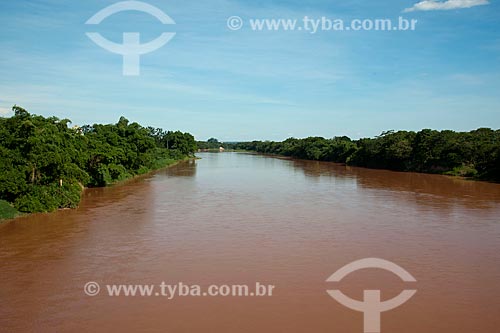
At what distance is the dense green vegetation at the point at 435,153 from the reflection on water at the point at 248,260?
12703mm

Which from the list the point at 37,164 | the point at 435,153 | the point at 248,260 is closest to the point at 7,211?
the point at 37,164

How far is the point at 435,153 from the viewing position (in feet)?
115

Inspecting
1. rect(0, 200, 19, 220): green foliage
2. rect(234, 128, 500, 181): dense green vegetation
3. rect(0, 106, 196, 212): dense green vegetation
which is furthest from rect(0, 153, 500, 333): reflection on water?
rect(234, 128, 500, 181): dense green vegetation

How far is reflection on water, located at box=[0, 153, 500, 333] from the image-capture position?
21.4ft

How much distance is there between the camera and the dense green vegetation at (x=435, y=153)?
29766 mm

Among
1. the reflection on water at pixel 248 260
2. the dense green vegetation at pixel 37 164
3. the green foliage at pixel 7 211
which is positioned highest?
the dense green vegetation at pixel 37 164

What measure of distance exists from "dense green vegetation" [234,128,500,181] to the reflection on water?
12703mm

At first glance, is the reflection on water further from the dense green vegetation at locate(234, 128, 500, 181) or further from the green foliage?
the dense green vegetation at locate(234, 128, 500, 181)

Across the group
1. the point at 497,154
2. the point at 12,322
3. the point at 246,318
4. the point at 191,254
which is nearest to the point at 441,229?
the point at 191,254

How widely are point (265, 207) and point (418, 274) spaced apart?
873cm

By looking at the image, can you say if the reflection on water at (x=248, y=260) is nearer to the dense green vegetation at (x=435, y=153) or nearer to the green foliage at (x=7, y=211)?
the green foliage at (x=7, y=211)

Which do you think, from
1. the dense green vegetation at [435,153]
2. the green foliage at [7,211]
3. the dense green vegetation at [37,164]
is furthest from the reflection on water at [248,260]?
the dense green vegetation at [435,153]

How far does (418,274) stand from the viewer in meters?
8.61

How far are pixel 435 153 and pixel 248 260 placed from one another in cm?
3005
